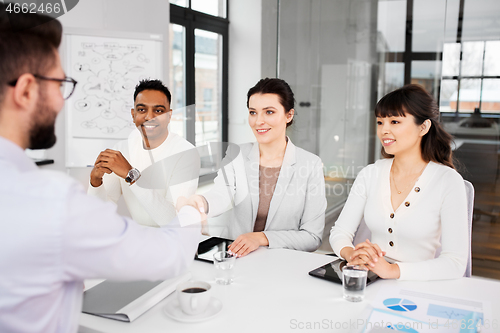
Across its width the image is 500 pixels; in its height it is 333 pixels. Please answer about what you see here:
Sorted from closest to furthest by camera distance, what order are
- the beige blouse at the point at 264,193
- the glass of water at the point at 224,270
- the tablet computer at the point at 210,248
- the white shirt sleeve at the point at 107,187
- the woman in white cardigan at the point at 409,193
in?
the glass of water at the point at 224,270, the tablet computer at the point at 210,248, the woman in white cardigan at the point at 409,193, the beige blouse at the point at 264,193, the white shirt sleeve at the point at 107,187

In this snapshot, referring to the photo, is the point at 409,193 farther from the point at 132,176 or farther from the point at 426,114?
the point at 132,176

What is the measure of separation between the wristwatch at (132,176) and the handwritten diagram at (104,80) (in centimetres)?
111

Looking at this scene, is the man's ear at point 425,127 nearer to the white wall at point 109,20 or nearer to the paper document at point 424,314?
the paper document at point 424,314

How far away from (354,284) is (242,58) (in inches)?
153

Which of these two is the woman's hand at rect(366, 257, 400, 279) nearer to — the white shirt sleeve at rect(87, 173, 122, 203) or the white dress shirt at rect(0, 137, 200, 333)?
the white dress shirt at rect(0, 137, 200, 333)

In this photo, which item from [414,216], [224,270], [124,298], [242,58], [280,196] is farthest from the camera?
[242,58]

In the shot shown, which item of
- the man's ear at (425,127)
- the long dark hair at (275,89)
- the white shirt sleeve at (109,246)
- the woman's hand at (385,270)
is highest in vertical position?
the long dark hair at (275,89)

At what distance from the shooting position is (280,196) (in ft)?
6.90

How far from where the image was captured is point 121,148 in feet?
8.77

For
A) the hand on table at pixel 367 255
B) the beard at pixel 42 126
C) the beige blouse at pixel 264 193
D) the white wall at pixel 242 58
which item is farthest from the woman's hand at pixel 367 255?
the white wall at pixel 242 58

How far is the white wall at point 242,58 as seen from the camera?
4633 mm

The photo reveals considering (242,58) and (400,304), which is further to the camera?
(242,58)

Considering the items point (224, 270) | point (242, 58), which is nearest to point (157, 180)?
point (224, 270)

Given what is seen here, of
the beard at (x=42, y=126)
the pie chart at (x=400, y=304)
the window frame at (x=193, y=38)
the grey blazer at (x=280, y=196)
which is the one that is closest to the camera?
the beard at (x=42, y=126)
